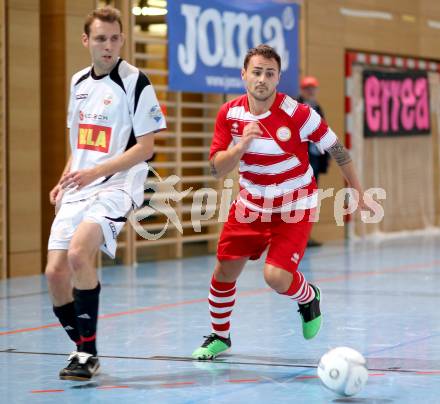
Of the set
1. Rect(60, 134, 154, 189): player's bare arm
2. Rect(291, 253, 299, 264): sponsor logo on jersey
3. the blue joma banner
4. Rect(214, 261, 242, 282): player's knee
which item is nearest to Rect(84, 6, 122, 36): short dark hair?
Rect(60, 134, 154, 189): player's bare arm

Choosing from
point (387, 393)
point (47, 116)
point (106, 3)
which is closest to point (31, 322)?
point (387, 393)

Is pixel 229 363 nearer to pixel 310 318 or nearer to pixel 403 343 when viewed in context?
pixel 310 318

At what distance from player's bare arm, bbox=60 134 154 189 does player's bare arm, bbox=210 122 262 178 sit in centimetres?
39

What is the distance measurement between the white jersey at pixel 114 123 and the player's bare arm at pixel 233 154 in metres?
0.34

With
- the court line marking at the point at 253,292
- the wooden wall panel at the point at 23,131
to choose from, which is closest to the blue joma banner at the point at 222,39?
the wooden wall panel at the point at 23,131

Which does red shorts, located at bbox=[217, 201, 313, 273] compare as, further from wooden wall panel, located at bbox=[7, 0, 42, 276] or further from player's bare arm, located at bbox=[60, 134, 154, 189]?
wooden wall panel, located at bbox=[7, 0, 42, 276]

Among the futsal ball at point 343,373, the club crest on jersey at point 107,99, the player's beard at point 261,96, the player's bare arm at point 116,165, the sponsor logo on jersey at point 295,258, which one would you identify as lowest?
the futsal ball at point 343,373

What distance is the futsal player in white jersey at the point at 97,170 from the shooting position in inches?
208

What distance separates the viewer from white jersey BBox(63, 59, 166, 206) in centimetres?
539

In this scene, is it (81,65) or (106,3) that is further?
(106,3)

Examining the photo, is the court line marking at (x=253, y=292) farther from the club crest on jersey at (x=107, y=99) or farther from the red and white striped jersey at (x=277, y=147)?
the club crest on jersey at (x=107, y=99)

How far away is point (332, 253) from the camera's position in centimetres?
1298

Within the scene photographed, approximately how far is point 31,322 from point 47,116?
411 centimetres

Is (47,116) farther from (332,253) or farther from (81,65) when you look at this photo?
(332,253)
